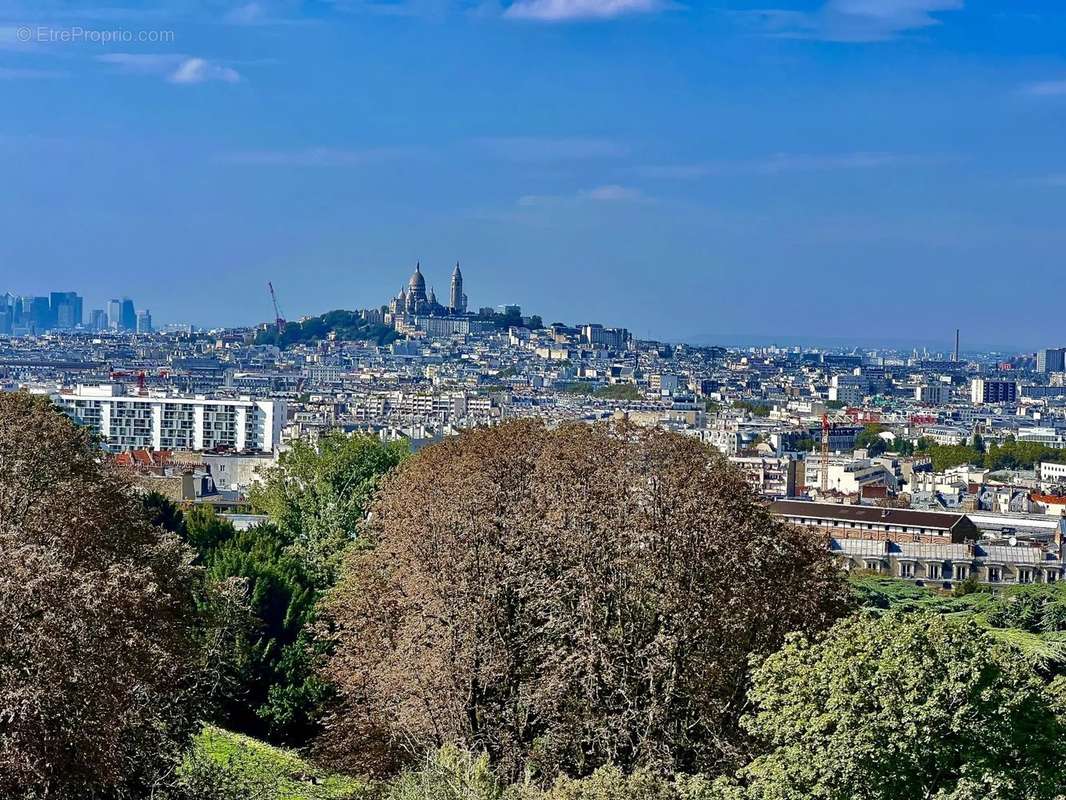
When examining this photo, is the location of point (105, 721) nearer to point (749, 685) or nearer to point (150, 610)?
point (150, 610)

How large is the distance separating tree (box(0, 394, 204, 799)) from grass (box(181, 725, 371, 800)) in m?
0.38

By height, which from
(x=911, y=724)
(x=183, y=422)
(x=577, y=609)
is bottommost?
(x=911, y=724)

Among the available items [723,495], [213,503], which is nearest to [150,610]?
[723,495]

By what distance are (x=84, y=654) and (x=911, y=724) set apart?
5.63m

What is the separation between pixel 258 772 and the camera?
17.8 meters

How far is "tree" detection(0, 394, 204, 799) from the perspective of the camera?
37.4 ft

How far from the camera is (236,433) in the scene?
81.2m

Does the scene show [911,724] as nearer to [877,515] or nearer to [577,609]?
[577,609]

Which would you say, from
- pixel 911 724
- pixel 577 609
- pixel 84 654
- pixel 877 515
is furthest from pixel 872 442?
pixel 84 654

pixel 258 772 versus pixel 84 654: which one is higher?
pixel 84 654

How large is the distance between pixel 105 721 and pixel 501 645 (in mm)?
6074

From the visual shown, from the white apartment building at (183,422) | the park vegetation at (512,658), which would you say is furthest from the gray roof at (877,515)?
the white apartment building at (183,422)

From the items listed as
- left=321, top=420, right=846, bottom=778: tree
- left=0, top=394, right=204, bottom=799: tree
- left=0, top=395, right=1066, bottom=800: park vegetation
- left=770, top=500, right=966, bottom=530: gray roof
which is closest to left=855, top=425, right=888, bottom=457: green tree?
left=770, top=500, right=966, bottom=530: gray roof

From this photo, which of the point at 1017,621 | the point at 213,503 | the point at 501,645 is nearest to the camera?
the point at 501,645
